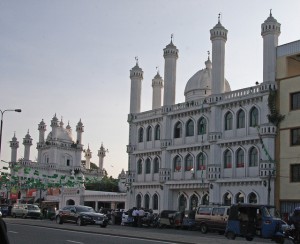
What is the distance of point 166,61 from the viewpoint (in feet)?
186

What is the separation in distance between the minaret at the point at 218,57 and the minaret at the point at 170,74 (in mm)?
6472

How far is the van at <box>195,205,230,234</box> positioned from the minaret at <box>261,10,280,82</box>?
1503cm

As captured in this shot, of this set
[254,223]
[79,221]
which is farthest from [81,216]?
[254,223]

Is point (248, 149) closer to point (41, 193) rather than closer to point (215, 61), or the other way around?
point (215, 61)

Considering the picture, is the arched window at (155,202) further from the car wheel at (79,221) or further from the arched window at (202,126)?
the car wheel at (79,221)

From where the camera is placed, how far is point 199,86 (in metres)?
57.2

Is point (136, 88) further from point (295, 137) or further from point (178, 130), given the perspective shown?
point (295, 137)

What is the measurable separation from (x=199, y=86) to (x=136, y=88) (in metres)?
8.31

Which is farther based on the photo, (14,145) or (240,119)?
(14,145)

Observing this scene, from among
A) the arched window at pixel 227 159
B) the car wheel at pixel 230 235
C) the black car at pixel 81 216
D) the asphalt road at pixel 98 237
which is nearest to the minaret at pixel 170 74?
the arched window at pixel 227 159

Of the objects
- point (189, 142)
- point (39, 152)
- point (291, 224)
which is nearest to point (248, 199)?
point (189, 142)

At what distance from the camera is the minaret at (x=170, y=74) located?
182ft

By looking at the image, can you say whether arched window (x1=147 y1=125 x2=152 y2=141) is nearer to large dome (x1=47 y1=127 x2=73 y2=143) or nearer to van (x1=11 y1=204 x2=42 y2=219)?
van (x1=11 y1=204 x2=42 y2=219)

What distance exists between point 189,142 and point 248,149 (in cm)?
813
